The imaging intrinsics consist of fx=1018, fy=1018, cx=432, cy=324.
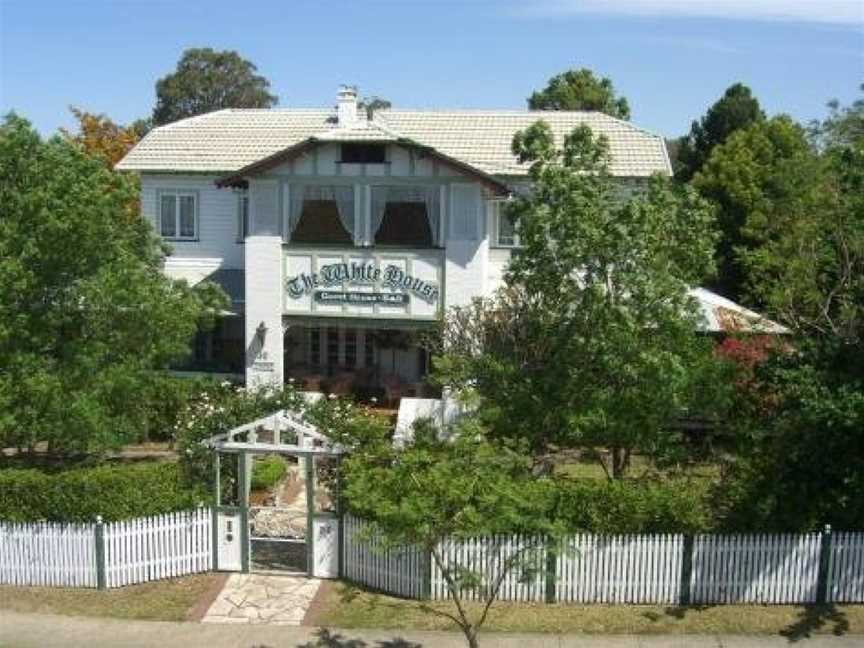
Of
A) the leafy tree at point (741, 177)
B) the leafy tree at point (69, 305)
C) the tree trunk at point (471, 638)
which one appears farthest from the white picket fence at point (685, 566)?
the leafy tree at point (741, 177)

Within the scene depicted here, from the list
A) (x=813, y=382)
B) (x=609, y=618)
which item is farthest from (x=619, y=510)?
(x=813, y=382)

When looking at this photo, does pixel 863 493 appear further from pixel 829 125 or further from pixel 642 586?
pixel 829 125

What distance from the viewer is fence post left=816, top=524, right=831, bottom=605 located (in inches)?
621

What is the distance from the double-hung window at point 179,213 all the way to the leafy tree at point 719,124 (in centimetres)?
2631

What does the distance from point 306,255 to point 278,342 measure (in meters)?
2.32

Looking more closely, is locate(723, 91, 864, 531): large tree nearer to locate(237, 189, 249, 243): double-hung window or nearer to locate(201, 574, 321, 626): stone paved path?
locate(201, 574, 321, 626): stone paved path

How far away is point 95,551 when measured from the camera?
16.5 meters

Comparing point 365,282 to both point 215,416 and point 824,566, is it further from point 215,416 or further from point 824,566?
point 824,566

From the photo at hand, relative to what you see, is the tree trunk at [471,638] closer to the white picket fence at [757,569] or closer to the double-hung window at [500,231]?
the white picket fence at [757,569]

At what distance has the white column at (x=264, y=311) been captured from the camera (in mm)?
24594

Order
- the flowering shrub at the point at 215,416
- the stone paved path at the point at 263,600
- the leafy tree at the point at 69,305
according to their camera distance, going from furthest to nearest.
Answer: the flowering shrub at the point at 215,416, the leafy tree at the point at 69,305, the stone paved path at the point at 263,600

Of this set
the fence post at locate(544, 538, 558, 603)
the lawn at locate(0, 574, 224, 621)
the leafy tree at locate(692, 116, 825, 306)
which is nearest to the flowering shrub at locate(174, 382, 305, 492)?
the lawn at locate(0, 574, 224, 621)

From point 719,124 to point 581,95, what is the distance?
9.75 m

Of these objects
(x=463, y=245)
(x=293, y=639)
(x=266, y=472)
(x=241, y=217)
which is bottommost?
(x=293, y=639)
